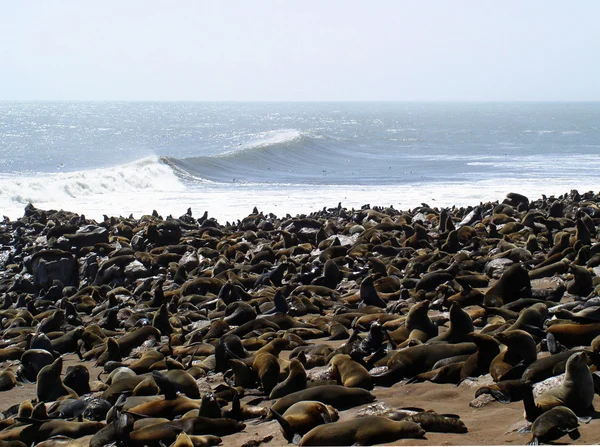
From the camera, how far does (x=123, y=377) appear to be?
684 cm

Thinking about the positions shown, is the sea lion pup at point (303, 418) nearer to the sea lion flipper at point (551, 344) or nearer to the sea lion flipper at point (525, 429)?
the sea lion flipper at point (525, 429)

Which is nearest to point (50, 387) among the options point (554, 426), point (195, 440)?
point (195, 440)

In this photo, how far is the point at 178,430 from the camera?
5.12m

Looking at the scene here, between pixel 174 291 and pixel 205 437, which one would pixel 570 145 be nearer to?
pixel 174 291

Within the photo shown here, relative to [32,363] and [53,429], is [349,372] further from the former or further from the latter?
[32,363]

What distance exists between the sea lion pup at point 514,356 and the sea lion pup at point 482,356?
0.13 meters

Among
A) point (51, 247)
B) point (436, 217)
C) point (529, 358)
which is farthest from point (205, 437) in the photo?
point (436, 217)

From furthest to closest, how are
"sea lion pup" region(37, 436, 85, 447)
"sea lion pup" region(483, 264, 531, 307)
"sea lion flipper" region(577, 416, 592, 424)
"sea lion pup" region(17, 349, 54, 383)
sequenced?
"sea lion pup" region(17, 349, 54, 383)
"sea lion pup" region(483, 264, 531, 307)
"sea lion pup" region(37, 436, 85, 447)
"sea lion flipper" region(577, 416, 592, 424)

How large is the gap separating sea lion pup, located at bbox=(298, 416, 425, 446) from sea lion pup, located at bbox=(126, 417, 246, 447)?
0.87 m

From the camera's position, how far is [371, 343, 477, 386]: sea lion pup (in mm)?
6055

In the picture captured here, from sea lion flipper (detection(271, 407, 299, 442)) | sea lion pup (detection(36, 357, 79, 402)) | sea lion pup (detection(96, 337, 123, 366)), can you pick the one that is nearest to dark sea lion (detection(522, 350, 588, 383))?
sea lion flipper (detection(271, 407, 299, 442))

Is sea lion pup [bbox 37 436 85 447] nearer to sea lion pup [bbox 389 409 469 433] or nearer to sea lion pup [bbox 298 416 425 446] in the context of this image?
sea lion pup [bbox 298 416 425 446]

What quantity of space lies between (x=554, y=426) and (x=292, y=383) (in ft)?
7.33

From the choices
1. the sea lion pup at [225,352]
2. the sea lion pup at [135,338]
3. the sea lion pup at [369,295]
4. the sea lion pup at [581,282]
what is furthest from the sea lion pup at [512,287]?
the sea lion pup at [135,338]
